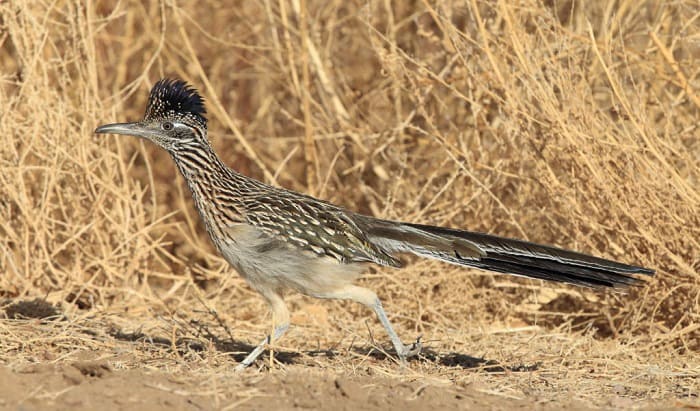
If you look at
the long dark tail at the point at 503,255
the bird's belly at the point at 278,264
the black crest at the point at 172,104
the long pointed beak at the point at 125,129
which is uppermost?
the black crest at the point at 172,104

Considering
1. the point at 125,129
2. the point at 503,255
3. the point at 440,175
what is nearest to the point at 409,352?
the point at 503,255

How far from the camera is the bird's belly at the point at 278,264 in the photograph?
16.0ft

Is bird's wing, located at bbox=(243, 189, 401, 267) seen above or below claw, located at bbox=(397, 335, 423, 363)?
→ above

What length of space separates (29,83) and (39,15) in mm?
463

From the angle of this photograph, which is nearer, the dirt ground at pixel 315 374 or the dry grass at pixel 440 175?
the dirt ground at pixel 315 374

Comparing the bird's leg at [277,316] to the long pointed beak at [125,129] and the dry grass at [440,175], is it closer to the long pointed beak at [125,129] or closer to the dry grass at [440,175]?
the dry grass at [440,175]

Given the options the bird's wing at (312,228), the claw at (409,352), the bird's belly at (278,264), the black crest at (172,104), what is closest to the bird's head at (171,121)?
the black crest at (172,104)

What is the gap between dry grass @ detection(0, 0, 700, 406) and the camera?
5.43 m

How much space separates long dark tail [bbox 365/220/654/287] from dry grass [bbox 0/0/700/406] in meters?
0.51

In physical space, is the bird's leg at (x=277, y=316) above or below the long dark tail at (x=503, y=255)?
below

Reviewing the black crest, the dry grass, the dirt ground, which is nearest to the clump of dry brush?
the dry grass

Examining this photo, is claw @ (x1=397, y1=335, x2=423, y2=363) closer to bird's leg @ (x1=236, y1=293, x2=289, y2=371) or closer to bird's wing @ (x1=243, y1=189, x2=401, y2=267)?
bird's wing @ (x1=243, y1=189, x2=401, y2=267)

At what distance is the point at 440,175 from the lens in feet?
23.0

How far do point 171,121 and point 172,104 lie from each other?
9 cm
